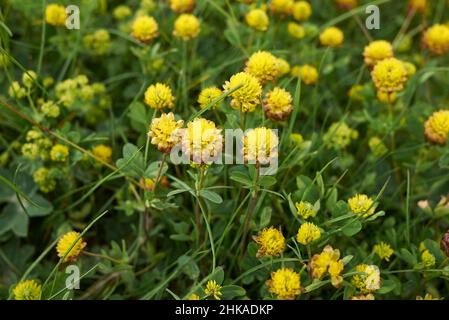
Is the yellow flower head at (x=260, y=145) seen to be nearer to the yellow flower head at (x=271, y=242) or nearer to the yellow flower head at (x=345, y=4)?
the yellow flower head at (x=271, y=242)

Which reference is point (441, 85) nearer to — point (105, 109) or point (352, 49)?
point (352, 49)

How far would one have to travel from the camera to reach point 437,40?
68.9 inches

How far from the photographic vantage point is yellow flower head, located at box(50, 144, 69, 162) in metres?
1.45

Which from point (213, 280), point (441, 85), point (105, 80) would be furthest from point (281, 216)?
point (441, 85)

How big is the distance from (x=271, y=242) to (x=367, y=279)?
23 cm

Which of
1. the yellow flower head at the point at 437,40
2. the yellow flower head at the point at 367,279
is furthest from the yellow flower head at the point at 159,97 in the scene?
the yellow flower head at the point at 437,40

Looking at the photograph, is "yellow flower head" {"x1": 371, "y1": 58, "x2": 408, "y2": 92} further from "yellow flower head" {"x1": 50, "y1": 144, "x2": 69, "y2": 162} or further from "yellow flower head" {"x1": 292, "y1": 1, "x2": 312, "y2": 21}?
"yellow flower head" {"x1": 50, "y1": 144, "x2": 69, "y2": 162}

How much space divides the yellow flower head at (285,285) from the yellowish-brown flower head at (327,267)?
1.7 inches

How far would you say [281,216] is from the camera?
1.47 m

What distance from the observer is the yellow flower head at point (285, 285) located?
1.19m

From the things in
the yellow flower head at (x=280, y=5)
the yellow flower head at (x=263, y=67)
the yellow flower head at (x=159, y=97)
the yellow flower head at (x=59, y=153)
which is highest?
the yellow flower head at (x=280, y=5)

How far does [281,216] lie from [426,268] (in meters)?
0.39

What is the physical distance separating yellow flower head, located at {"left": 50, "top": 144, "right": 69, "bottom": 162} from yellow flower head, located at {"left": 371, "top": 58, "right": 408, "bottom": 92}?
865 mm

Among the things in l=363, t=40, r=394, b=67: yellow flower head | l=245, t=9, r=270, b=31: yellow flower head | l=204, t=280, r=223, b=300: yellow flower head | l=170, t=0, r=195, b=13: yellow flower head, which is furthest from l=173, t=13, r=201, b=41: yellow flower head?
l=204, t=280, r=223, b=300: yellow flower head
